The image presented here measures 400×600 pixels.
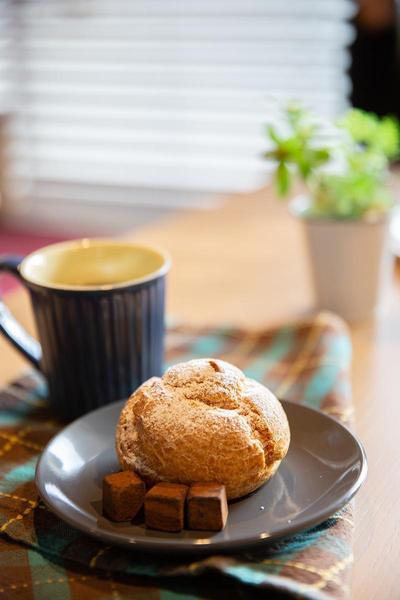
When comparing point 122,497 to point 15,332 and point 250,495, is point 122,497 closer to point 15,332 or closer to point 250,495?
point 250,495

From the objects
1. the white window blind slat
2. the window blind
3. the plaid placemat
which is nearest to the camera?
the plaid placemat

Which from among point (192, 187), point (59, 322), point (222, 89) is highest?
point (59, 322)

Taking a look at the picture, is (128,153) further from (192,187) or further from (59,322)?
(59,322)

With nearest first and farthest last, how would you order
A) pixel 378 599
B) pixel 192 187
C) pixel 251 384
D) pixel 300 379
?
pixel 378 599 → pixel 251 384 → pixel 300 379 → pixel 192 187

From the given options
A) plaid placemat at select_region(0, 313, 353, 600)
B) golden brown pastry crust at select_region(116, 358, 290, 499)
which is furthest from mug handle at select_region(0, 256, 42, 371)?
golden brown pastry crust at select_region(116, 358, 290, 499)

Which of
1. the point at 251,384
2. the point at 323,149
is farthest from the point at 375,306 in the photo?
the point at 251,384

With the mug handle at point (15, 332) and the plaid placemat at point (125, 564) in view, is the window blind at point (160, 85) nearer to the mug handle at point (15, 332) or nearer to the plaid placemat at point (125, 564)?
the mug handle at point (15, 332)

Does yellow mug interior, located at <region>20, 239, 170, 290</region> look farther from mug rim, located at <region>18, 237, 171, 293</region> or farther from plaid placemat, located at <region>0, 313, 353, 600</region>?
plaid placemat, located at <region>0, 313, 353, 600</region>
